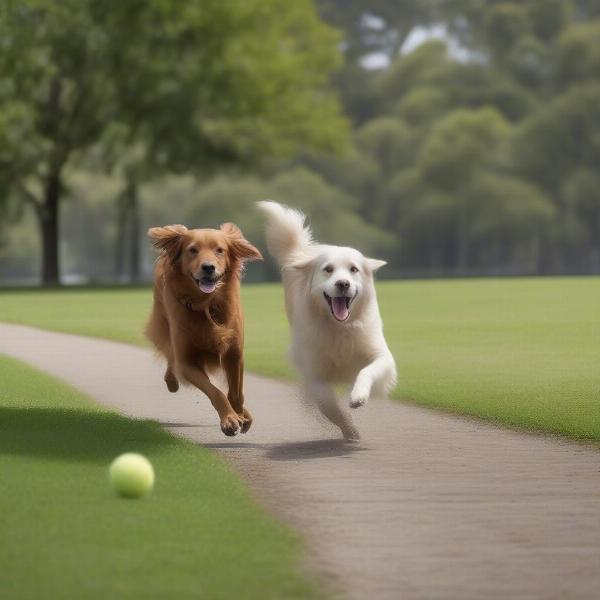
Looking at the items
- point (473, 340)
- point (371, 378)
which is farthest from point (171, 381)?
point (473, 340)

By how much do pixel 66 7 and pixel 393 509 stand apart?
4823cm

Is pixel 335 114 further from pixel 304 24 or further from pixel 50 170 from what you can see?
pixel 50 170

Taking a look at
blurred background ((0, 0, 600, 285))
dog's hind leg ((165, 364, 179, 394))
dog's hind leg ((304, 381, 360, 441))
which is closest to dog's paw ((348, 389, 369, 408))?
dog's hind leg ((304, 381, 360, 441))

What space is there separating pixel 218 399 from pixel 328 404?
2.58 ft

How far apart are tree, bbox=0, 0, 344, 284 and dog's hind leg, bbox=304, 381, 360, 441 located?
43.9 metres

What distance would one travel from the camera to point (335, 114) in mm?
58969

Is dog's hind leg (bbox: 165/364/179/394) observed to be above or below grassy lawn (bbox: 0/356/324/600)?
above

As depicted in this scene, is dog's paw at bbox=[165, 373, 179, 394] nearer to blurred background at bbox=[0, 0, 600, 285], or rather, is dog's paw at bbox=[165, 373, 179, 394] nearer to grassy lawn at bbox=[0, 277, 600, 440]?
grassy lawn at bbox=[0, 277, 600, 440]

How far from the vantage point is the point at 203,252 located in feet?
34.1

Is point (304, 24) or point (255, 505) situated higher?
point (304, 24)

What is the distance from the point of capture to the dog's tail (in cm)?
1163

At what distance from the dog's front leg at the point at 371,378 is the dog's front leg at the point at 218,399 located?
89 cm

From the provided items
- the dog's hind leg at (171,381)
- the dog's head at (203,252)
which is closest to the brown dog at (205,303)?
the dog's head at (203,252)

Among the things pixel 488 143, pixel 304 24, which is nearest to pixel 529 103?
pixel 488 143
